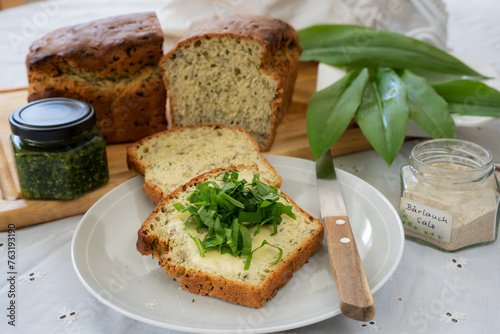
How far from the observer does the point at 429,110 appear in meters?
2.42

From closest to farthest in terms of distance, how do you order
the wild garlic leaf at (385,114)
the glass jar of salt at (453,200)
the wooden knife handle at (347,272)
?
1. the wooden knife handle at (347,272)
2. the glass jar of salt at (453,200)
3. the wild garlic leaf at (385,114)

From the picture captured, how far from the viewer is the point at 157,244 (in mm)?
1805

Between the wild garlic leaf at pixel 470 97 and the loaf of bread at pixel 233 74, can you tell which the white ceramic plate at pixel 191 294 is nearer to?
A: the loaf of bread at pixel 233 74

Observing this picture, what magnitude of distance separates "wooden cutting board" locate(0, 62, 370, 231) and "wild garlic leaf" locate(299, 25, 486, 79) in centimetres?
33

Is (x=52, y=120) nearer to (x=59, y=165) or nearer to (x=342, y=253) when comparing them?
(x=59, y=165)

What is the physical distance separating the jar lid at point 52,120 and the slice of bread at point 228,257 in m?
0.51

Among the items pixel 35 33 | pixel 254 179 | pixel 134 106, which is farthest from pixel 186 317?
pixel 35 33

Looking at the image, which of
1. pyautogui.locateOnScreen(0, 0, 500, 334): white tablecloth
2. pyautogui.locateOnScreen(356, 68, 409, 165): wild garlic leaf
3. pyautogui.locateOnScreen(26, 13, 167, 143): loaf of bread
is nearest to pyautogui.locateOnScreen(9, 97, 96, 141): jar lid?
pyautogui.locateOnScreen(26, 13, 167, 143): loaf of bread

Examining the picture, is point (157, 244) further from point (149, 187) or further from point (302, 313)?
point (302, 313)

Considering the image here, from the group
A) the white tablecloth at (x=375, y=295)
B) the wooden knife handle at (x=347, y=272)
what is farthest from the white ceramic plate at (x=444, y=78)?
the wooden knife handle at (x=347, y=272)

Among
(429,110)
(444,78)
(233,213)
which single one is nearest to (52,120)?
(233,213)

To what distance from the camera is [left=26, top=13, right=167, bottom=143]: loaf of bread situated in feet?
8.00

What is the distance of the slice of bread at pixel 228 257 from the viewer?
160 cm

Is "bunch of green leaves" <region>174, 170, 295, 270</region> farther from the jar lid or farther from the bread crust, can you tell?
the bread crust
